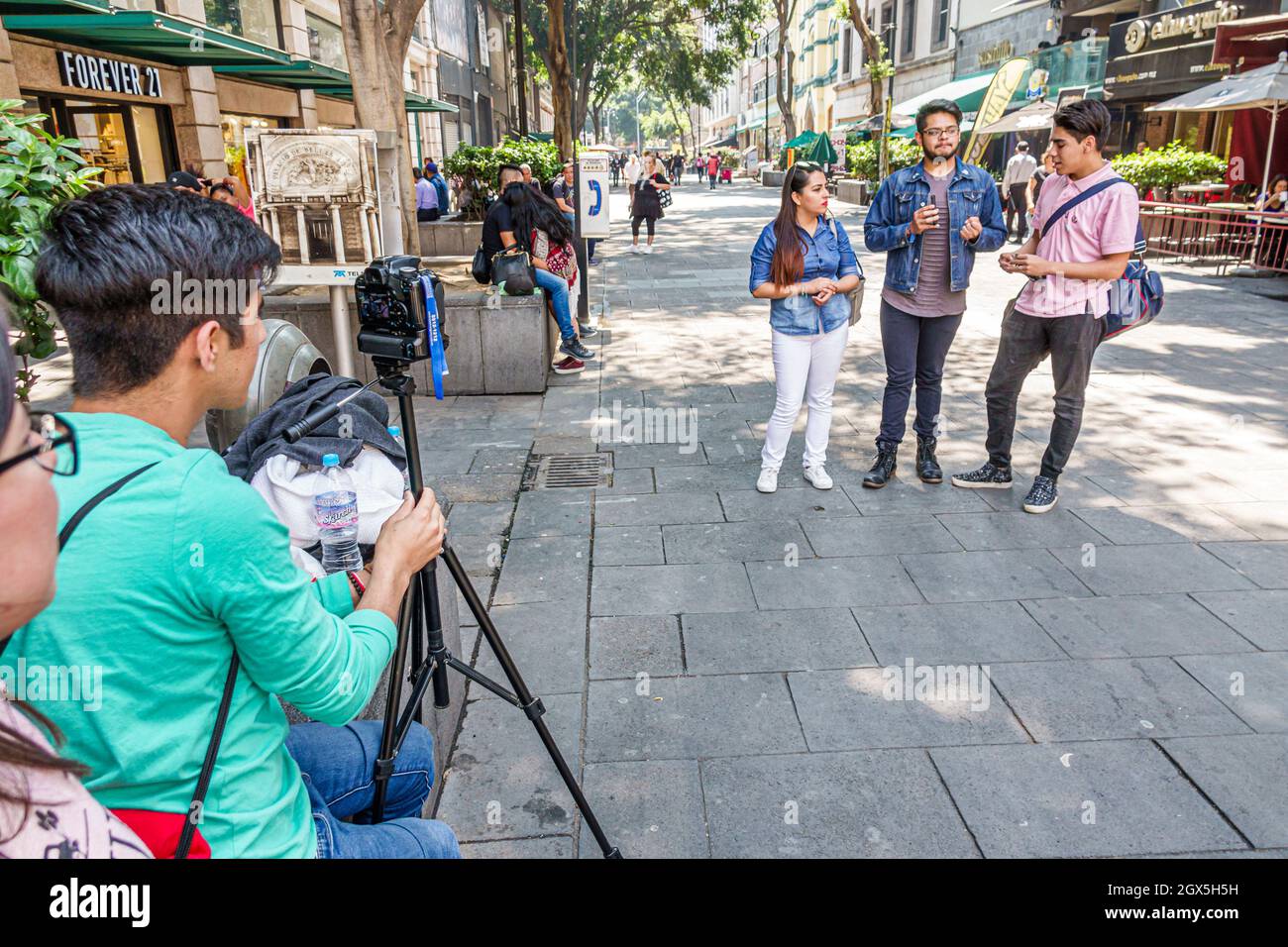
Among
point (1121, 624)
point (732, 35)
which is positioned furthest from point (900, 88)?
point (1121, 624)

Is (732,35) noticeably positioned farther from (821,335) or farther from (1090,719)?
(1090,719)

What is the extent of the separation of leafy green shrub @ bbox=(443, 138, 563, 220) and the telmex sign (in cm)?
1320

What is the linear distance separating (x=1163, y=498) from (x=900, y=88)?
41125 millimetres

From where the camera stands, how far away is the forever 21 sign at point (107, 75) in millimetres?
11688

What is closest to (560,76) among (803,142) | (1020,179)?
(1020,179)

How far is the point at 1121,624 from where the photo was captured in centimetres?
394

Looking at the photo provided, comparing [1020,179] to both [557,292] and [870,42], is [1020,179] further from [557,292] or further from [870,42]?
[870,42]

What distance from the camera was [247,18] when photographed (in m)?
16.6

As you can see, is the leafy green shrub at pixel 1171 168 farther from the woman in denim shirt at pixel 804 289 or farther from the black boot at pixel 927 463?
the woman in denim shirt at pixel 804 289

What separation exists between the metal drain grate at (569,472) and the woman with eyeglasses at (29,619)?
15.7 feet

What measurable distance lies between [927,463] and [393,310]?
4.25 m

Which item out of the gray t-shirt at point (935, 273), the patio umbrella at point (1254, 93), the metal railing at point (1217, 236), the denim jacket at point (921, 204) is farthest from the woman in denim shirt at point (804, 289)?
the patio umbrella at point (1254, 93)

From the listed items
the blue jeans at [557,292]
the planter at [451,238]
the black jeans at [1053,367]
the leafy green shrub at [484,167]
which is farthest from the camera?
the planter at [451,238]

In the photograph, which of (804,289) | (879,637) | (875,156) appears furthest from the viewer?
(875,156)
